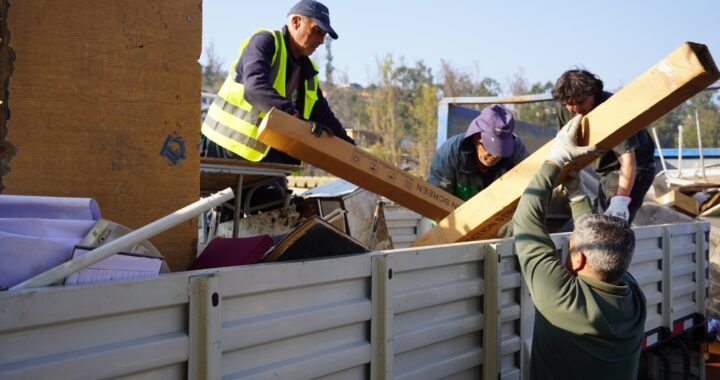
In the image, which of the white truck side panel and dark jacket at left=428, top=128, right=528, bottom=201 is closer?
the white truck side panel

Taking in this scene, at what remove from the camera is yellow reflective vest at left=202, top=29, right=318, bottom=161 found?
3393mm

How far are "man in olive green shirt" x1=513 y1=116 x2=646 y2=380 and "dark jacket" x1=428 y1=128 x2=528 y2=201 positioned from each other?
57.8 inches

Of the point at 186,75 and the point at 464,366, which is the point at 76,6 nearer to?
the point at 186,75

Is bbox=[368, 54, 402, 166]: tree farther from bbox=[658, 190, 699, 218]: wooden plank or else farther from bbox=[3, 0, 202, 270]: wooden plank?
bbox=[3, 0, 202, 270]: wooden plank

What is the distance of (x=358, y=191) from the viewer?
389 centimetres

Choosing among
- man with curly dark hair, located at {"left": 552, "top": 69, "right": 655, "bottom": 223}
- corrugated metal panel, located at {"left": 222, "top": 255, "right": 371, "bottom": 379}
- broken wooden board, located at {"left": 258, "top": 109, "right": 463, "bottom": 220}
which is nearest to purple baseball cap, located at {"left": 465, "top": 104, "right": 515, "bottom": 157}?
man with curly dark hair, located at {"left": 552, "top": 69, "right": 655, "bottom": 223}

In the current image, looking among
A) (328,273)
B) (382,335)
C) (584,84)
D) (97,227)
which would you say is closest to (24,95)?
(97,227)

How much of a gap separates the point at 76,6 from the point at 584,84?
2641mm

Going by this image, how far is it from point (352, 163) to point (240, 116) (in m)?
0.69

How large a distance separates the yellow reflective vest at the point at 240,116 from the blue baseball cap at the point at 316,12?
16cm

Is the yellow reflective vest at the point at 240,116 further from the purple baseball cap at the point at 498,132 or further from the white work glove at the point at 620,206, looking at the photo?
the white work glove at the point at 620,206

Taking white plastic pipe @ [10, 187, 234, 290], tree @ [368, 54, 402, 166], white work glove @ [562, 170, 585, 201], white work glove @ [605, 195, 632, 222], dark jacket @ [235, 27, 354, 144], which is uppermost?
tree @ [368, 54, 402, 166]

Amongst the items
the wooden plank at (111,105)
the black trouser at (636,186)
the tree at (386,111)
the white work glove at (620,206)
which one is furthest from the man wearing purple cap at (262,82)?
the tree at (386,111)

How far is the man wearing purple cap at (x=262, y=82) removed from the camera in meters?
3.27
